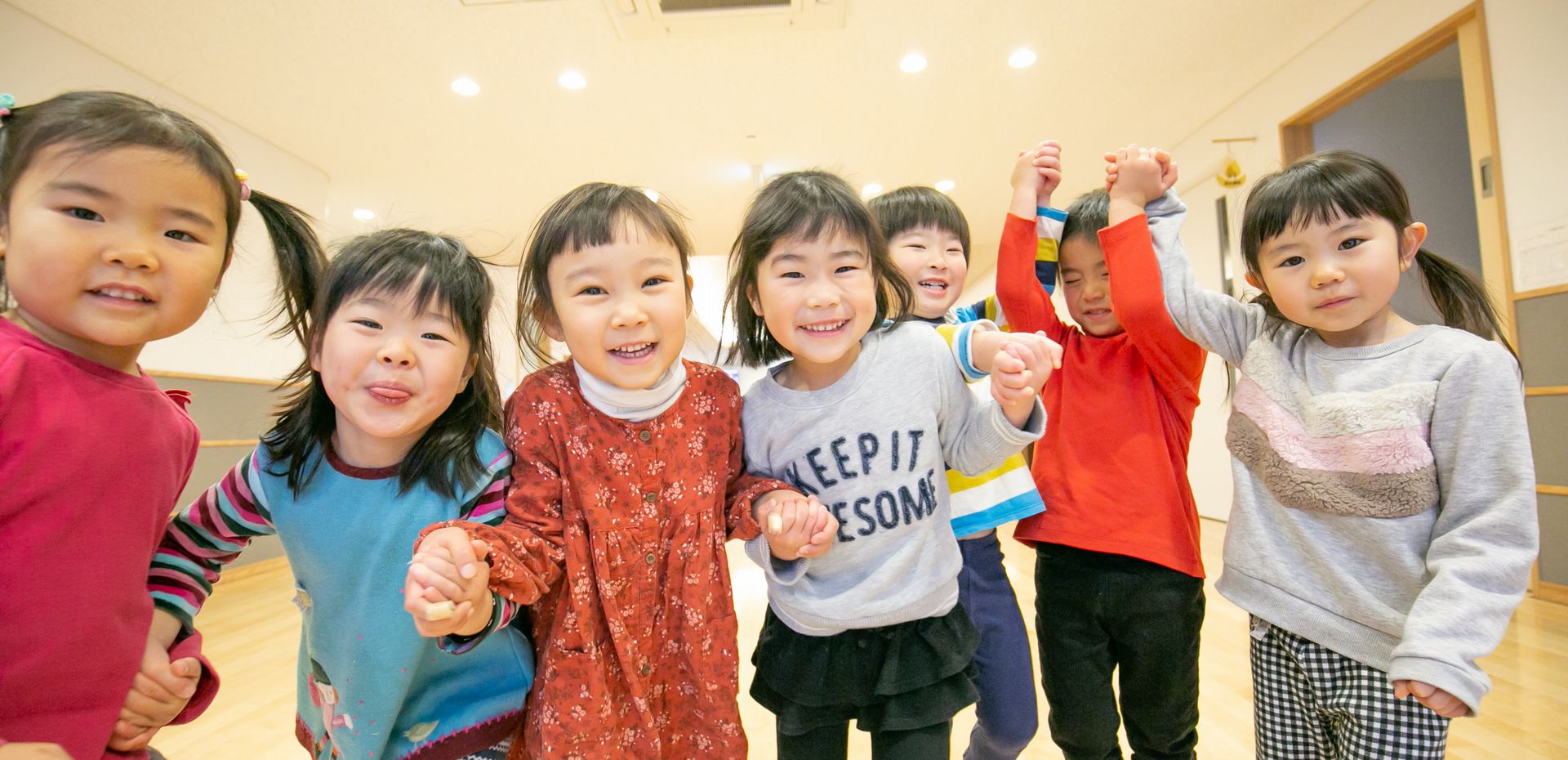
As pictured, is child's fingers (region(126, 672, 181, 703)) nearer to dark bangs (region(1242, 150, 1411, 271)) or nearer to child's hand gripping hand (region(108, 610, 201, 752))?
child's hand gripping hand (region(108, 610, 201, 752))

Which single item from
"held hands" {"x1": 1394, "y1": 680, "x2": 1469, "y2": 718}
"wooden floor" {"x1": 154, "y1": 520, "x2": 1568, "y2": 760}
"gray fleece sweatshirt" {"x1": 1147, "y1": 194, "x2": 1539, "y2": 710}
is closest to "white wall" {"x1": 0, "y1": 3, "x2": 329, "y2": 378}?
"wooden floor" {"x1": 154, "y1": 520, "x2": 1568, "y2": 760}

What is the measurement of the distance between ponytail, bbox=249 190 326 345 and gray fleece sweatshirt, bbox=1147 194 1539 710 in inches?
54.7

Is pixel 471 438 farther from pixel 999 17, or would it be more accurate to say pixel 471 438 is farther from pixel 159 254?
pixel 999 17

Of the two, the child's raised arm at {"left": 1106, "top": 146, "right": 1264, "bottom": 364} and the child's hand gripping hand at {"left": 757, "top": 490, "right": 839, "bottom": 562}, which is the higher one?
the child's raised arm at {"left": 1106, "top": 146, "right": 1264, "bottom": 364}

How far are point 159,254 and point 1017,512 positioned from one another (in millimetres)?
1236

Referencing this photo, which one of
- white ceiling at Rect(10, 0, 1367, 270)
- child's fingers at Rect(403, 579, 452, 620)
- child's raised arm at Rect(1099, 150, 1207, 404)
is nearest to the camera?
child's fingers at Rect(403, 579, 452, 620)

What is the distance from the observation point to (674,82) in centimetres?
422

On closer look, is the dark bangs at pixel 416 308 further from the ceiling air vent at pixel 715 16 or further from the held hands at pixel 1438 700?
the ceiling air vent at pixel 715 16

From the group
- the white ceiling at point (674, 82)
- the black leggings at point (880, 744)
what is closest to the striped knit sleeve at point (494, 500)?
the black leggings at point (880, 744)

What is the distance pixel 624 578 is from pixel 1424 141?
5.91 metres

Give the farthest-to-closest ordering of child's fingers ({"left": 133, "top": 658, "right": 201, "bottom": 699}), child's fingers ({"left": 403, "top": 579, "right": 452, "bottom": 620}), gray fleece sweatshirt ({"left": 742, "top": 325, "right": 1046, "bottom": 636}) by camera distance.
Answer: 1. gray fleece sweatshirt ({"left": 742, "top": 325, "right": 1046, "bottom": 636})
2. child's fingers ({"left": 133, "top": 658, "right": 201, "bottom": 699})
3. child's fingers ({"left": 403, "top": 579, "right": 452, "bottom": 620})

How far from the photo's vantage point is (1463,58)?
3238 mm

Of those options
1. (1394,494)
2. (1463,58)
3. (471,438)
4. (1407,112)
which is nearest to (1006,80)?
(1463,58)

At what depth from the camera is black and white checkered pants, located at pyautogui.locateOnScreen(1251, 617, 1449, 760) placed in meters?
0.92
